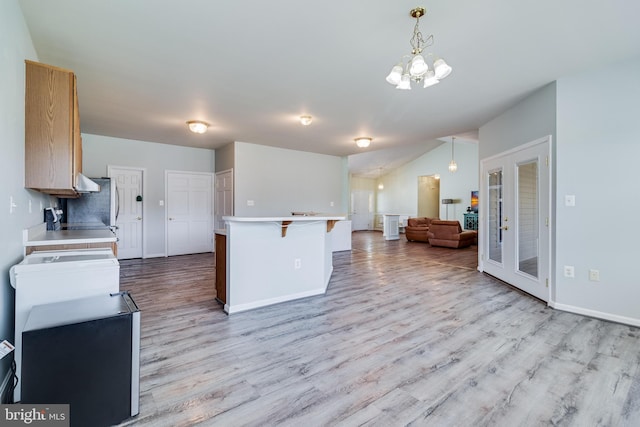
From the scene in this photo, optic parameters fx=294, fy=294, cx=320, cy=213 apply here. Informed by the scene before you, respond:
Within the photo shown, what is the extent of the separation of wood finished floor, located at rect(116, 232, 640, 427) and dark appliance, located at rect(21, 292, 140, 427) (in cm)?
21

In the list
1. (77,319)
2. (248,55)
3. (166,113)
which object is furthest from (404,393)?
(166,113)

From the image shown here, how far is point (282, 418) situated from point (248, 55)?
2.85 metres

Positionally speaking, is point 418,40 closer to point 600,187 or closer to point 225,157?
point 600,187

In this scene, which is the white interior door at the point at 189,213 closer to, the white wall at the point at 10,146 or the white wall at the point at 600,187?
the white wall at the point at 10,146

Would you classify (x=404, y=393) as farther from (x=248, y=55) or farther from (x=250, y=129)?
(x=250, y=129)

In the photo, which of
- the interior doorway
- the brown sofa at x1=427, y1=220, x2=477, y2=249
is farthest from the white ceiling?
the interior doorway

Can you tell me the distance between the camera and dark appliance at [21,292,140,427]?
135 centimetres

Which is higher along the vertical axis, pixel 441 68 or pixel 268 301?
pixel 441 68

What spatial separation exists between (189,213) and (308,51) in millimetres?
5269

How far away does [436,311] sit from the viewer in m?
3.18

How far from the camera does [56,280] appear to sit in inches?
66.8

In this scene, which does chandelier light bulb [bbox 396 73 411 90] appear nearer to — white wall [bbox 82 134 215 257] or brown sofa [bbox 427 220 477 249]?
white wall [bbox 82 134 215 257]
